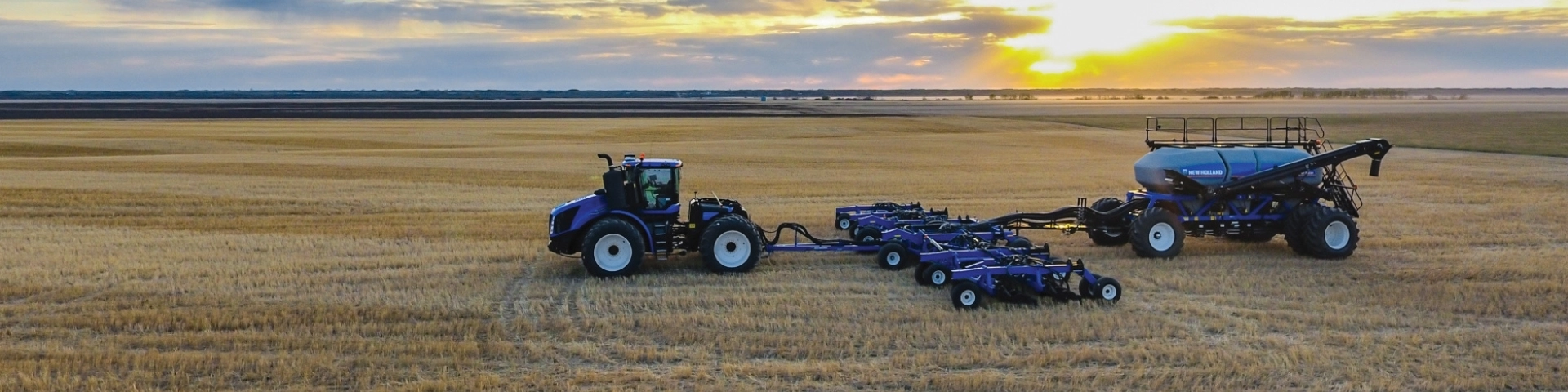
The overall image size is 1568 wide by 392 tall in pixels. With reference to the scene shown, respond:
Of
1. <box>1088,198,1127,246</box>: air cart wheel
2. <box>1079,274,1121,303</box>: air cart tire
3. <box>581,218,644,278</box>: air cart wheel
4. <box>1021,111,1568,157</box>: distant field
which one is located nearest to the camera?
<box>1079,274,1121,303</box>: air cart tire

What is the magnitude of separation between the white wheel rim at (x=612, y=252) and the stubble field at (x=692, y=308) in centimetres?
32

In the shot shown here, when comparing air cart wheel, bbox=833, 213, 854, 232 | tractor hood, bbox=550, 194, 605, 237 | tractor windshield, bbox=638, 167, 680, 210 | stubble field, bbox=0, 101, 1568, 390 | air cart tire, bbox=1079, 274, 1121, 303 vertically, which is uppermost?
tractor windshield, bbox=638, 167, 680, 210

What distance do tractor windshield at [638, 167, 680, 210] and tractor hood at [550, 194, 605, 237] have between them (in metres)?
0.60

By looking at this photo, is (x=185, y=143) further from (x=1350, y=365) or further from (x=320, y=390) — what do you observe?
(x=1350, y=365)

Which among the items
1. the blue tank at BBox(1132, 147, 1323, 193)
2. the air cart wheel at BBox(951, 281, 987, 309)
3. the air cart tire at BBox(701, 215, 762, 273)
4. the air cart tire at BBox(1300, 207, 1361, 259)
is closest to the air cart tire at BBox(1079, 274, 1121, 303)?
the air cart wheel at BBox(951, 281, 987, 309)

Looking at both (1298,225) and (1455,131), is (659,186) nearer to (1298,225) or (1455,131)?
(1298,225)

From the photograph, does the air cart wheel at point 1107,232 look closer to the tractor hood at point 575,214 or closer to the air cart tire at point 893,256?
the air cart tire at point 893,256

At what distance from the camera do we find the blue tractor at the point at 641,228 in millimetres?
14570

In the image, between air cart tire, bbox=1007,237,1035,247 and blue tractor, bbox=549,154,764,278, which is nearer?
blue tractor, bbox=549,154,764,278

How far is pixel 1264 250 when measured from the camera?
56.0ft

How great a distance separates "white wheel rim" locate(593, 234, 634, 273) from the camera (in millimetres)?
14531

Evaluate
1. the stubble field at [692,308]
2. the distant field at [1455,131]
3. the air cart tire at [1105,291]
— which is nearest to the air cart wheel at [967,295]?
the stubble field at [692,308]

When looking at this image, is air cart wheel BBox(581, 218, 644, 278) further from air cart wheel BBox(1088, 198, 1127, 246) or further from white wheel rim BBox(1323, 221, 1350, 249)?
white wheel rim BBox(1323, 221, 1350, 249)

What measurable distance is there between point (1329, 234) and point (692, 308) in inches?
369
